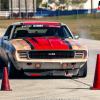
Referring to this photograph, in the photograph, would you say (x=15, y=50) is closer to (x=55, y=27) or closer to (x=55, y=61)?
→ (x=55, y=61)

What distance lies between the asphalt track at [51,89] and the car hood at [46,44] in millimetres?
808

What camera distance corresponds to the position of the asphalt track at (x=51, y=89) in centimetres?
661

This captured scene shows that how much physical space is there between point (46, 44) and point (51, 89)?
1.49 m

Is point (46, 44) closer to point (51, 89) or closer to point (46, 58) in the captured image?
point (46, 58)

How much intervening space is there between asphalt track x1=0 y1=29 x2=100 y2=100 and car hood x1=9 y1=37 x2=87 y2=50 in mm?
808

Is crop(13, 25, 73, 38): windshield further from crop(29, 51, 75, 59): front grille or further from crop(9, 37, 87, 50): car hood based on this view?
crop(29, 51, 75, 59): front grille

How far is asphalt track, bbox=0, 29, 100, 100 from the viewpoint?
661cm

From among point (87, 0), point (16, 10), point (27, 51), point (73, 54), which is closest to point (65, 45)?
point (73, 54)

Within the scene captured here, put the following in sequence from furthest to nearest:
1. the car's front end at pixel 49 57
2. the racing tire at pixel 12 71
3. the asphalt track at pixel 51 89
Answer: the racing tire at pixel 12 71
the car's front end at pixel 49 57
the asphalt track at pixel 51 89

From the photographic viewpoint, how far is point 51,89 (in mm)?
7461

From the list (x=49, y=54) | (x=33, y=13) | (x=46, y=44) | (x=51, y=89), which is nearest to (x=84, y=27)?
(x=46, y=44)

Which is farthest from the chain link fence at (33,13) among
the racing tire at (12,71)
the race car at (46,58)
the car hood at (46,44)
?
the racing tire at (12,71)

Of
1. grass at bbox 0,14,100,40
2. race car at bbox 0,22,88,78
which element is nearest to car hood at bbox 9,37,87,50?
race car at bbox 0,22,88,78

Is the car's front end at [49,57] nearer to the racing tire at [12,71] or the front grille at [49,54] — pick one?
the front grille at [49,54]
